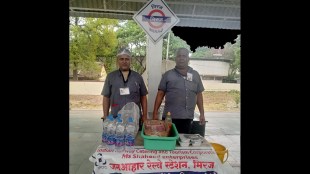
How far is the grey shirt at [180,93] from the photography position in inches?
142

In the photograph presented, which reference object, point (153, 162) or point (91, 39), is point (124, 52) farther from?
point (91, 39)

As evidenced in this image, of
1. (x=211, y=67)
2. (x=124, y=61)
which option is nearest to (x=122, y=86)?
(x=124, y=61)

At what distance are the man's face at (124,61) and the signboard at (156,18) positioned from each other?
0.44 metres

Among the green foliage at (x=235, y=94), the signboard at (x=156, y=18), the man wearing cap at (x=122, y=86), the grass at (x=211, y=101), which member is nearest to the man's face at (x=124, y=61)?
the man wearing cap at (x=122, y=86)

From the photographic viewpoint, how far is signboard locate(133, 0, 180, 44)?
3.53 meters

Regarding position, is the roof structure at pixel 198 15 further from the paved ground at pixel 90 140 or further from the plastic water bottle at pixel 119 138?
the plastic water bottle at pixel 119 138

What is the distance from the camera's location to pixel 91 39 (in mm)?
13766

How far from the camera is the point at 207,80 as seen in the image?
67.0 feet

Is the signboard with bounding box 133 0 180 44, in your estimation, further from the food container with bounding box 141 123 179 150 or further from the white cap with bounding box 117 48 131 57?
the food container with bounding box 141 123 179 150

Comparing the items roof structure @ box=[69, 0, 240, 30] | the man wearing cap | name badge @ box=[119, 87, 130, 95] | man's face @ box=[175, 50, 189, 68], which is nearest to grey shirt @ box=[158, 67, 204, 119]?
man's face @ box=[175, 50, 189, 68]

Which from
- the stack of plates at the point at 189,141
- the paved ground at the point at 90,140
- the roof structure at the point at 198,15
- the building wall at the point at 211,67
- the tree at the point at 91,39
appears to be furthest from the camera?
the building wall at the point at 211,67

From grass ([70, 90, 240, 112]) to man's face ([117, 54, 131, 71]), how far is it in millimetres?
10836
